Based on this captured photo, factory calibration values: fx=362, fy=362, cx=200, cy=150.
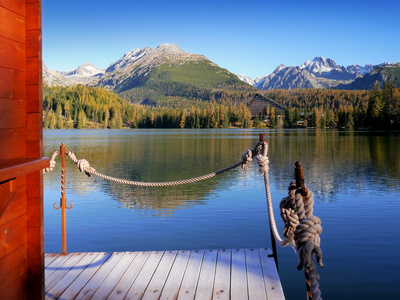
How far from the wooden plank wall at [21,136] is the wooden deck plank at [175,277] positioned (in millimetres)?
1494

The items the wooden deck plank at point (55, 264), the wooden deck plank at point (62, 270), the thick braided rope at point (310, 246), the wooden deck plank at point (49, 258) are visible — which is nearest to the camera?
the thick braided rope at point (310, 246)

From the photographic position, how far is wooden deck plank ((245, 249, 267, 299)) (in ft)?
13.8

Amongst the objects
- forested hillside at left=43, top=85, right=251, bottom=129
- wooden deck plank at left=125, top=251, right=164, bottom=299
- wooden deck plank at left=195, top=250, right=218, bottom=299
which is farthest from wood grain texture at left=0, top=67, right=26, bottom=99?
forested hillside at left=43, top=85, right=251, bottom=129

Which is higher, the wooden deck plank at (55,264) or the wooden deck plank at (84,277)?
the wooden deck plank at (84,277)

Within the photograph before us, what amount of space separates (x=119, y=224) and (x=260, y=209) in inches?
200

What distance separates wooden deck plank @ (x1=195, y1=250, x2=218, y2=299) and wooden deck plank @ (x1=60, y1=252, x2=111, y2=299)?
146 centimetres

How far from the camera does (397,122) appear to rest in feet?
303

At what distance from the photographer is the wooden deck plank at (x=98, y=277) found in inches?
168

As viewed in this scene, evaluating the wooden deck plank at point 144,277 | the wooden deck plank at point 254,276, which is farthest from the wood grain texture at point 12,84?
the wooden deck plank at point 254,276

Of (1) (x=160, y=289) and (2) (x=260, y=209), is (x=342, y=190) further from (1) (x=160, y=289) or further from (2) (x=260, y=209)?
(1) (x=160, y=289)

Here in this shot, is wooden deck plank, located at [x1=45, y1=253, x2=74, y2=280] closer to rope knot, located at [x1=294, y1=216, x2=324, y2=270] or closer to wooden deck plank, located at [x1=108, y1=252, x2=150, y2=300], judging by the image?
wooden deck plank, located at [x1=108, y1=252, x2=150, y2=300]

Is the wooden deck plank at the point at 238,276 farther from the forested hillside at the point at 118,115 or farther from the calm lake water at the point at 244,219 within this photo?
the forested hillside at the point at 118,115

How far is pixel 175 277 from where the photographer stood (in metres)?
4.76

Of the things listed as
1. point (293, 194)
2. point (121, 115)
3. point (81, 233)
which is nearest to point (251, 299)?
point (293, 194)
